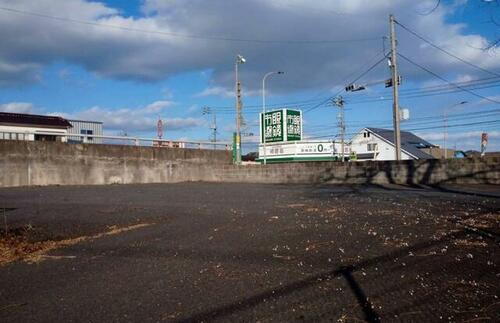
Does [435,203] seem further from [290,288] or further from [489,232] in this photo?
[290,288]

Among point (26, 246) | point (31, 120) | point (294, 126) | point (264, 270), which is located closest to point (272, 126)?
point (294, 126)

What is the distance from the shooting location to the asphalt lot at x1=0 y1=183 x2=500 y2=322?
4.13 m

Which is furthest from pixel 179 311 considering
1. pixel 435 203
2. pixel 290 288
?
pixel 435 203

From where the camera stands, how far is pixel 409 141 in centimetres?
7006

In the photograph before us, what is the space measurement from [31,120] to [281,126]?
26804 millimetres

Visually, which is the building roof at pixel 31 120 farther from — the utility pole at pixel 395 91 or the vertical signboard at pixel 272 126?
the utility pole at pixel 395 91

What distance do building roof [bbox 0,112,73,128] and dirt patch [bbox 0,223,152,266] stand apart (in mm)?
33472

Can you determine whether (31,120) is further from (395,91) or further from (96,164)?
(395,91)

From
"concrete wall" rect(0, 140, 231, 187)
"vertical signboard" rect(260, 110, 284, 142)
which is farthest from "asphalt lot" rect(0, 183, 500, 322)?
"vertical signboard" rect(260, 110, 284, 142)

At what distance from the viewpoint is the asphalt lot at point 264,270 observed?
4133 millimetres

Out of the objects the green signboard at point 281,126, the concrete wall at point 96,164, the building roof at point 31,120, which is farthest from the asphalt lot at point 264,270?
the green signboard at point 281,126

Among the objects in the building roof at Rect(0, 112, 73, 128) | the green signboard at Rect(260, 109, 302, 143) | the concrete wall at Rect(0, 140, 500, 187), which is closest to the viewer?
the concrete wall at Rect(0, 140, 500, 187)

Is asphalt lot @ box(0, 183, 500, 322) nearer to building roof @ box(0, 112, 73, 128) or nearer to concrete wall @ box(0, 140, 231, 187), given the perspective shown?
concrete wall @ box(0, 140, 231, 187)

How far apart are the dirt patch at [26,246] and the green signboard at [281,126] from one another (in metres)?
42.1
